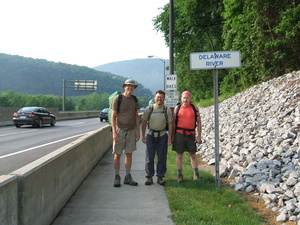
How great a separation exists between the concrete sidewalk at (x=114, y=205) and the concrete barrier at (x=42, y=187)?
0.57 ft

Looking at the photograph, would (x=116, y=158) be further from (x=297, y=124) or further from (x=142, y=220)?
(x=297, y=124)

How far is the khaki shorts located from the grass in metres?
0.99

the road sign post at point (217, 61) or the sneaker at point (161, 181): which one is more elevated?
the road sign post at point (217, 61)

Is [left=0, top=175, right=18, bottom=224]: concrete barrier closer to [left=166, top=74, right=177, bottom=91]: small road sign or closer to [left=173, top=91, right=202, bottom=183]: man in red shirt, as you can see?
[left=173, top=91, right=202, bottom=183]: man in red shirt

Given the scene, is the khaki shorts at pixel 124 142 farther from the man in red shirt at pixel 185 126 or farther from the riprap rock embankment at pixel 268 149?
the riprap rock embankment at pixel 268 149

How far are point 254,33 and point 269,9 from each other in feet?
4.76

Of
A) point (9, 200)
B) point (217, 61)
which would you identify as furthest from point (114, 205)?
point (217, 61)

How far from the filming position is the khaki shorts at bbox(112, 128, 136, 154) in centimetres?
596

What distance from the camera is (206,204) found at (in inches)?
195

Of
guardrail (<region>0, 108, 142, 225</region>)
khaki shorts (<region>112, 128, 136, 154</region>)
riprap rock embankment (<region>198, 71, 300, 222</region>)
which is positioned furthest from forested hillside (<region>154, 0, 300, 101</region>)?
guardrail (<region>0, 108, 142, 225</region>)

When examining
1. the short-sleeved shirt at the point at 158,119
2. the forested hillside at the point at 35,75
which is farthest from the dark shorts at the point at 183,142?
the forested hillside at the point at 35,75

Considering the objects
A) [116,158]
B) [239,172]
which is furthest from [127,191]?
[239,172]

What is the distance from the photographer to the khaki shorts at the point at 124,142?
5.96 m

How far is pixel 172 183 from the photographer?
20.3 ft
